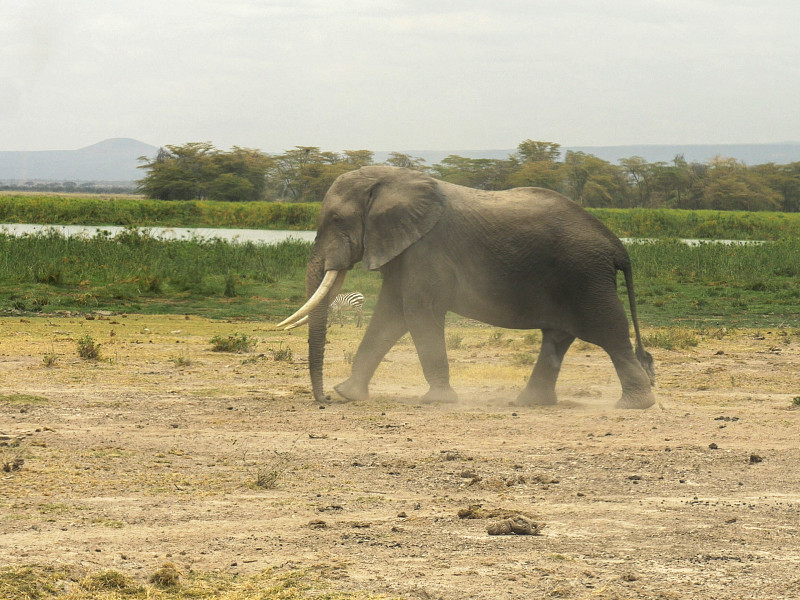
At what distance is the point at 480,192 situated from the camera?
35.1 ft

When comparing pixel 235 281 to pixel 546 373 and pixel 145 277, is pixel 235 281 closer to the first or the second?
pixel 145 277

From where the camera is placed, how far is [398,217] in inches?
393

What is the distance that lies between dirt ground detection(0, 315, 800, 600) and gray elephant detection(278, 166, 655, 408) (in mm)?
541

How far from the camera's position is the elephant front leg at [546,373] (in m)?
10.3

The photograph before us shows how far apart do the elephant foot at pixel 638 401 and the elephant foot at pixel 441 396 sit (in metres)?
1.61

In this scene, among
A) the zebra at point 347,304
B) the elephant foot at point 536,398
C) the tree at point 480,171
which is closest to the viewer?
the elephant foot at point 536,398

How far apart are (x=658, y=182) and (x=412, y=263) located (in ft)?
214

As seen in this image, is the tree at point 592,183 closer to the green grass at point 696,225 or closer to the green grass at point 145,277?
the green grass at point 696,225

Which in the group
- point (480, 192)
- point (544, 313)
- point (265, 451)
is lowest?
point (265, 451)

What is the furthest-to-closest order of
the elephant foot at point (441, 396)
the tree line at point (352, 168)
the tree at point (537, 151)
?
the tree line at point (352, 168)
the tree at point (537, 151)
the elephant foot at point (441, 396)

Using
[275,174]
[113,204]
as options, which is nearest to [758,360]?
[113,204]

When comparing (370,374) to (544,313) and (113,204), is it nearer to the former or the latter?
(544,313)

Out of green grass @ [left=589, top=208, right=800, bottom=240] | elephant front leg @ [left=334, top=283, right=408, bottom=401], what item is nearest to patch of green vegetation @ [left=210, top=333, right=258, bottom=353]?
elephant front leg @ [left=334, top=283, right=408, bottom=401]

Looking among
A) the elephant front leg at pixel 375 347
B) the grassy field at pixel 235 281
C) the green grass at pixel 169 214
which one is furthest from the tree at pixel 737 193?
the elephant front leg at pixel 375 347
